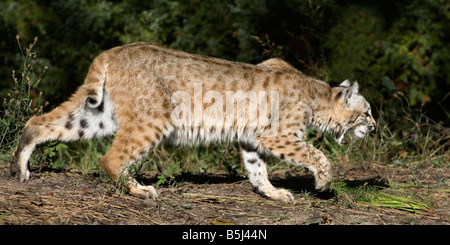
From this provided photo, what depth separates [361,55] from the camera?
26.3 feet

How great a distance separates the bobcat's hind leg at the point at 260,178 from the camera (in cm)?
532

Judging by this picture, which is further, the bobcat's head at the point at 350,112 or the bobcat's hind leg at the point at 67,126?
the bobcat's head at the point at 350,112

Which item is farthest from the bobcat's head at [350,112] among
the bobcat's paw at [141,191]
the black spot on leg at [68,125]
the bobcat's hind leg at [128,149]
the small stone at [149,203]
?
the black spot on leg at [68,125]

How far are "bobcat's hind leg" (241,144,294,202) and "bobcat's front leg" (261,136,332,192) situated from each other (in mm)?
323

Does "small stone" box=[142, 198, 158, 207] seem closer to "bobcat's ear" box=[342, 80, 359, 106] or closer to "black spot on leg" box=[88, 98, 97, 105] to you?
"black spot on leg" box=[88, 98, 97, 105]

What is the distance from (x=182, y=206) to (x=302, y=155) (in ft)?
4.02

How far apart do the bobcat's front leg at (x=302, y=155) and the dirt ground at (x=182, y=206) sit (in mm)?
193

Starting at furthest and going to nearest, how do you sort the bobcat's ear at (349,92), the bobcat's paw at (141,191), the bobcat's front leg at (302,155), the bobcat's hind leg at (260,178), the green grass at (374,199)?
the bobcat's ear at (349,92) < the bobcat's hind leg at (260,178) < the bobcat's front leg at (302,155) < the green grass at (374,199) < the bobcat's paw at (141,191)

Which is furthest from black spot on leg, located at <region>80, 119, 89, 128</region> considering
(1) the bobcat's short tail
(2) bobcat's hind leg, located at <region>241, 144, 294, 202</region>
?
(2) bobcat's hind leg, located at <region>241, 144, 294, 202</region>

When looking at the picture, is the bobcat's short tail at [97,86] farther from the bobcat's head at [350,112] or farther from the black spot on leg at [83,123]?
the bobcat's head at [350,112]

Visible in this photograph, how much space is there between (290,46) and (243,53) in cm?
68

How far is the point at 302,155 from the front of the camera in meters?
5.20

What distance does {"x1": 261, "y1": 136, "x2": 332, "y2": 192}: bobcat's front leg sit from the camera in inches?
203

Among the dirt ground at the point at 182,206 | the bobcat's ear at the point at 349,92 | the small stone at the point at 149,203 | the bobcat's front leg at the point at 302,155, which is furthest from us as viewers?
the bobcat's ear at the point at 349,92
